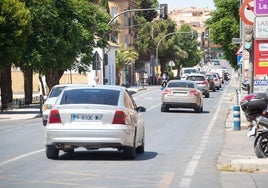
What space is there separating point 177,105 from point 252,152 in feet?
67.9

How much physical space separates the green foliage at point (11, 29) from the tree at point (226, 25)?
40.5 metres

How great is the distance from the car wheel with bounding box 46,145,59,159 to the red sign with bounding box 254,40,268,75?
8594mm

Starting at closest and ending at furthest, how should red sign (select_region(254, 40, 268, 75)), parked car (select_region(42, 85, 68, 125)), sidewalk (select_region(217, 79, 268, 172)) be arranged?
sidewalk (select_region(217, 79, 268, 172)) → red sign (select_region(254, 40, 268, 75)) → parked car (select_region(42, 85, 68, 125))

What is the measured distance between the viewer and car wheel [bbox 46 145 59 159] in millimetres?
16781

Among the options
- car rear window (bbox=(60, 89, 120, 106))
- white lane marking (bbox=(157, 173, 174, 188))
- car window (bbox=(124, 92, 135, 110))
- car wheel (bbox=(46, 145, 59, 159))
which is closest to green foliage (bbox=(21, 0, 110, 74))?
car window (bbox=(124, 92, 135, 110))

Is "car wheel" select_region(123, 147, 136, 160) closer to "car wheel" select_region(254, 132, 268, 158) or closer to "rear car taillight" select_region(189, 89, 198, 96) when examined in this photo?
"car wheel" select_region(254, 132, 268, 158)

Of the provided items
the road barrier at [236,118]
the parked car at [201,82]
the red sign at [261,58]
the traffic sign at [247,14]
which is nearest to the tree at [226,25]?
the parked car at [201,82]

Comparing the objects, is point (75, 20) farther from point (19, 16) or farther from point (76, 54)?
point (19, 16)

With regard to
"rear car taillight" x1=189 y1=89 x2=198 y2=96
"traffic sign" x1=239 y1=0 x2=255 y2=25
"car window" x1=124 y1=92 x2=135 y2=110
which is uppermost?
"traffic sign" x1=239 y1=0 x2=255 y2=25

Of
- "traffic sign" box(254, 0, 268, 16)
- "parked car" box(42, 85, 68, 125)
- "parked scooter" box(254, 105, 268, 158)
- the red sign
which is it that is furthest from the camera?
"parked car" box(42, 85, 68, 125)

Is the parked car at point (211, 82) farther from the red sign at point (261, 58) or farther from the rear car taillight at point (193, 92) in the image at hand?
the red sign at point (261, 58)

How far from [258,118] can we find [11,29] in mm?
26072

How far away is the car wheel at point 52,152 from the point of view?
55.1 ft

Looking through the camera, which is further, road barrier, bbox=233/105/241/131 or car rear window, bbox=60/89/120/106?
road barrier, bbox=233/105/241/131
